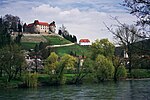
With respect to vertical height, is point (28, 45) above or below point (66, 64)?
above

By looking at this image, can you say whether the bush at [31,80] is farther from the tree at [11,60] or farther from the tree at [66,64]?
the tree at [66,64]

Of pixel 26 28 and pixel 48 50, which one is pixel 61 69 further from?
pixel 26 28

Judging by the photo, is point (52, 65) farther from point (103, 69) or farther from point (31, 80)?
point (103, 69)

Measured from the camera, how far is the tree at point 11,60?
56.3 m

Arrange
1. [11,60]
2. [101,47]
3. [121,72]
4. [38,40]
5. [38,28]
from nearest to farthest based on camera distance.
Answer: [11,60] → [121,72] → [101,47] → [38,40] → [38,28]

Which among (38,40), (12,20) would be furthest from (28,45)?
(12,20)

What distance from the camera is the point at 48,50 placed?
9656 cm

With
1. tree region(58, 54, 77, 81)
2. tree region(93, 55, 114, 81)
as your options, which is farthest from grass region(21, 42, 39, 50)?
tree region(93, 55, 114, 81)

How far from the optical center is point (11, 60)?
2221 inches

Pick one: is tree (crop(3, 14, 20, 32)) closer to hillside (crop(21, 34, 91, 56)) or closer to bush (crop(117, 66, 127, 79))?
hillside (crop(21, 34, 91, 56))

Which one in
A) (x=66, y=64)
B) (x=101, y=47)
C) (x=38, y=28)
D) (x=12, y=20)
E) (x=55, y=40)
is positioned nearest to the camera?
(x=66, y=64)

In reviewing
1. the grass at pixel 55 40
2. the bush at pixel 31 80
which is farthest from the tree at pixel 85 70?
the grass at pixel 55 40

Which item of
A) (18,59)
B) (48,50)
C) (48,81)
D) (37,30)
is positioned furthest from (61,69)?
(37,30)

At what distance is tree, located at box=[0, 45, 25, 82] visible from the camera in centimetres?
5628
